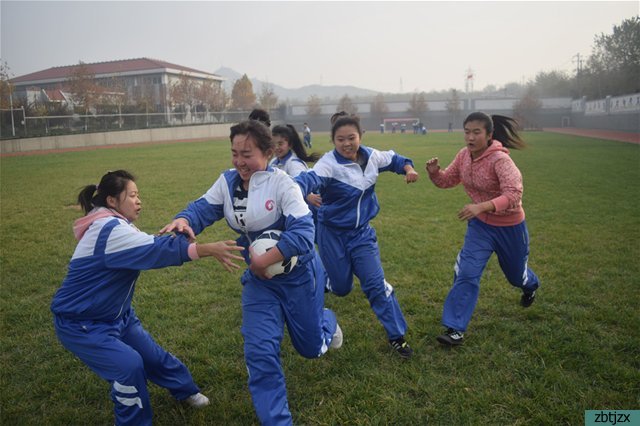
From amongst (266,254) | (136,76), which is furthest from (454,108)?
(266,254)

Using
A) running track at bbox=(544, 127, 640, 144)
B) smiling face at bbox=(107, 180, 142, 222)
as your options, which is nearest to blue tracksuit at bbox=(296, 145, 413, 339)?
smiling face at bbox=(107, 180, 142, 222)

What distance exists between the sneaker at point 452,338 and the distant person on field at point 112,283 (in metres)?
2.30

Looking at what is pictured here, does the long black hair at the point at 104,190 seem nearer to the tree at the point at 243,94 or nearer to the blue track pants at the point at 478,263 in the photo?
the blue track pants at the point at 478,263

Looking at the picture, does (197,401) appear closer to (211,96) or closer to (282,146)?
(282,146)

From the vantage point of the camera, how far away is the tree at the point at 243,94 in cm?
7450

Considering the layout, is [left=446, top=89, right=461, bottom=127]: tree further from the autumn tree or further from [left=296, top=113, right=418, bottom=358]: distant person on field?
[left=296, top=113, right=418, bottom=358]: distant person on field

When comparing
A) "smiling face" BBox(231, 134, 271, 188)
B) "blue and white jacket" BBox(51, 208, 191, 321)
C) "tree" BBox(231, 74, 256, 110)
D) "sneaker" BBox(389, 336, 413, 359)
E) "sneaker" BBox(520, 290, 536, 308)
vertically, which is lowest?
"sneaker" BBox(389, 336, 413, 359)

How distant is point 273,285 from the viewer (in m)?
3.29

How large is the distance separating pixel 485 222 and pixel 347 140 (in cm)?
160

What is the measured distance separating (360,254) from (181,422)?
215 centimetres

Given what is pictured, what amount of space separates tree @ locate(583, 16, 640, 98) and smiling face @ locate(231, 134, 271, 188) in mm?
53247

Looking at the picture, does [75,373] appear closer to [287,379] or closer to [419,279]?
[287,379]

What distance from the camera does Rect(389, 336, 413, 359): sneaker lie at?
415 cm

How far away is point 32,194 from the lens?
12898mm
